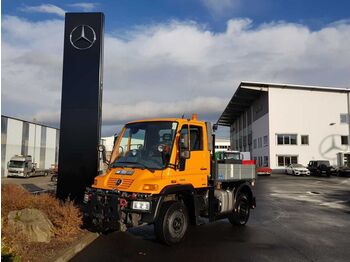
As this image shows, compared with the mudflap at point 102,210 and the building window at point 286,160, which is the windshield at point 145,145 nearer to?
the mudflap at point 102,210

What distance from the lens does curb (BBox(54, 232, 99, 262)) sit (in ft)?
21.4

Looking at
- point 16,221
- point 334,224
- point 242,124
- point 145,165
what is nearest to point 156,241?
point 145,165

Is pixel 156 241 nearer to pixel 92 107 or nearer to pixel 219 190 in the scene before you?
pixel 219 190

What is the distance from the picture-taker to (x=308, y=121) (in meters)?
53.9

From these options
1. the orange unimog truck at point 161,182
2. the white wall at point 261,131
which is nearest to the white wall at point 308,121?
the white wall at point 261,131

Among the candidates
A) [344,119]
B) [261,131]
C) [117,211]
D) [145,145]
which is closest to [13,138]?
[261,131]

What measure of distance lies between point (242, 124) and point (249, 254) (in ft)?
234

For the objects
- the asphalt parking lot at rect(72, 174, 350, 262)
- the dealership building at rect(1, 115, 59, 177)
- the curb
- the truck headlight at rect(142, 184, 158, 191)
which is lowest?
the asphalt parking lot at rect(72, 174, 350, 262)

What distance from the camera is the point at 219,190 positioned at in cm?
944

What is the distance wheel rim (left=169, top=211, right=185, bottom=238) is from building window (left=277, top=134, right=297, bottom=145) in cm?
4786

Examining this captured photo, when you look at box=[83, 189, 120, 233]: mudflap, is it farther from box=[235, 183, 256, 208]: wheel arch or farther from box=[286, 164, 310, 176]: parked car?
box=[286, 164, 310, 176]: parked car

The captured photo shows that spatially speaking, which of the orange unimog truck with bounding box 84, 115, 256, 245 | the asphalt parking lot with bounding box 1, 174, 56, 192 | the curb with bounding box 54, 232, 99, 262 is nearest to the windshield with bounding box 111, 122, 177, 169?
the orange unimog truck with bounding box 84, 115, 256, 245

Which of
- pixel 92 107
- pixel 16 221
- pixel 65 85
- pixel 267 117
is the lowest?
pixel 16 221

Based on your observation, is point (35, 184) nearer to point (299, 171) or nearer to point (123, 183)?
point (123, 183)
